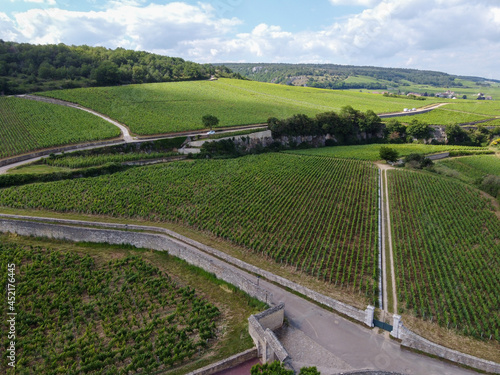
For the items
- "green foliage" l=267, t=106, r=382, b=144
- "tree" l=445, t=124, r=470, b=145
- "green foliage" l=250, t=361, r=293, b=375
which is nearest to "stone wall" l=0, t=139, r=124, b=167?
"green foliage" l=267, t=106, r=382, b=144

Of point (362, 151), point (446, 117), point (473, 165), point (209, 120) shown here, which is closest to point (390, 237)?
point (362, 151)

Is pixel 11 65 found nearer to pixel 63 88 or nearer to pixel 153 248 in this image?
pixel 63 88

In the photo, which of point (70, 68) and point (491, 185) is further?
point (70, 68)

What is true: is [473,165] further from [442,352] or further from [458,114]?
[442,352]

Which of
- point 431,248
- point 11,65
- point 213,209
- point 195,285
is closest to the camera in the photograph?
point 195,285

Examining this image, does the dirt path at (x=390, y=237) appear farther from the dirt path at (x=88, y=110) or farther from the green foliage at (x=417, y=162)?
the dirt path at (x=88, y=110)

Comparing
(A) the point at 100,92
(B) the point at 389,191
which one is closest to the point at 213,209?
(B) the point at 389,191
